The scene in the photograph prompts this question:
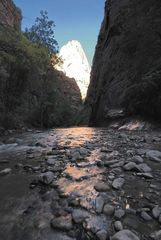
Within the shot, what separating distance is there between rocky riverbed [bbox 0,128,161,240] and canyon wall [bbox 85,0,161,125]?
24.0ft

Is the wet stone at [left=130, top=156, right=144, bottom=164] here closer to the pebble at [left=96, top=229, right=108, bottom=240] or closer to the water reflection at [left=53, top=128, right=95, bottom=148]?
the pebble at [left=96, top=229, right=108, bottom=240]

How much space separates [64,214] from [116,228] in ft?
2.05

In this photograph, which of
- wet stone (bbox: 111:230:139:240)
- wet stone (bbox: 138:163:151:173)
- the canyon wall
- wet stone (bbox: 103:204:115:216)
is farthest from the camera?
the canyon wall

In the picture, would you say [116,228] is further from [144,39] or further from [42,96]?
[42,96]

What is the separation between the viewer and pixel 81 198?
3.03 metres

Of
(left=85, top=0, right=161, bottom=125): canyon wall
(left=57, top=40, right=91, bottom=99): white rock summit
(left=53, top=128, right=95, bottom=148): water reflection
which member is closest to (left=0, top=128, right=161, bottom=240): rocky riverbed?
(left=53, top=128, right=95, bottom=148): water reflection

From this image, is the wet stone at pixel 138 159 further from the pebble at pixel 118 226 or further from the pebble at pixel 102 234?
the pebble at pixel 102 234

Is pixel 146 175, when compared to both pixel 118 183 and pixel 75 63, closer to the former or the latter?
pixel 118 183

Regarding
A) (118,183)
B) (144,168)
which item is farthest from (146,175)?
(118,183)

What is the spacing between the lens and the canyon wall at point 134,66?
38.2ft

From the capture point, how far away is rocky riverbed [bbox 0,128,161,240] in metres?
2.35

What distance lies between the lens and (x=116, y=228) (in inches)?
92.6

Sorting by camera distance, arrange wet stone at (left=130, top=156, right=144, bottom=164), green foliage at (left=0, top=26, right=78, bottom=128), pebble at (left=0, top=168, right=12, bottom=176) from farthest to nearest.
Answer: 1. green foliage at (left=0, top=26, right=78, bottom=128)
2. wet stone at (left=130, top=156, right=144, bottom=164)
3. pebble at (left=0, top=168, right=12, bottom=176)

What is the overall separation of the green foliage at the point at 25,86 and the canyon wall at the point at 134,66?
5136mm
